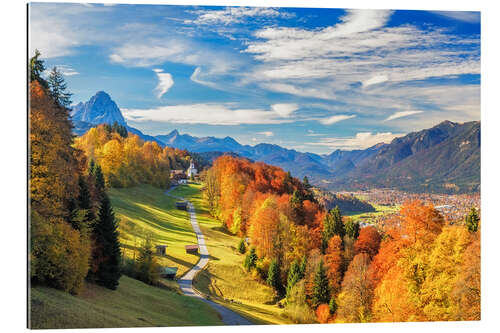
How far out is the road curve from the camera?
11484 millimetres

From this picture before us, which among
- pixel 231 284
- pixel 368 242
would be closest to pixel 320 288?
pixel 231 284

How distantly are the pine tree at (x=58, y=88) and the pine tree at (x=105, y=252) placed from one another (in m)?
4.37

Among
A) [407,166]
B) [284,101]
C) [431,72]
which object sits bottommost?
[407,166]

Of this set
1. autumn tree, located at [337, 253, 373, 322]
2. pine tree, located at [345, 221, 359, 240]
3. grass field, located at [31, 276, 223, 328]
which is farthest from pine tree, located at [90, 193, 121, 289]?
pine tree, located at [345, 221, 359, 240]

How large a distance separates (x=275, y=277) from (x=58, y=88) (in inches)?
478

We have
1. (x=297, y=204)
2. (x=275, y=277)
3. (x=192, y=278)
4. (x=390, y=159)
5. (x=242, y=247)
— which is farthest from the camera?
(x=297, y=204)

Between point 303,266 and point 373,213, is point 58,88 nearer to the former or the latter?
point 303,266

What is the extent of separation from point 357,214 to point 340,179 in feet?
8.76

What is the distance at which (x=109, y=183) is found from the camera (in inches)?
865

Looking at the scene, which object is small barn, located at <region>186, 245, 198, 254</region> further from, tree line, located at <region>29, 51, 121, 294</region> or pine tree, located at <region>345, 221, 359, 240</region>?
pine tree, located at <region>345, 221, 359, 240</region>

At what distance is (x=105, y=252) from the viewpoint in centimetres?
1409
